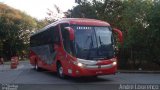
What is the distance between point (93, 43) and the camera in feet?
65.7

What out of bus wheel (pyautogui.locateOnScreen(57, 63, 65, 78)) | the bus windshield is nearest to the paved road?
bus wheel (pyautogui.locateOnScreen(57, 63, 65, 78))

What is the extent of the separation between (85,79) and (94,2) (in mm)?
19703

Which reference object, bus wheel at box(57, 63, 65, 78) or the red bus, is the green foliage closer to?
bus wheel at box(57, 63, 65, 78)

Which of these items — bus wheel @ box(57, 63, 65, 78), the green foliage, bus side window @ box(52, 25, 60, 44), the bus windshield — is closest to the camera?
the bus windshield

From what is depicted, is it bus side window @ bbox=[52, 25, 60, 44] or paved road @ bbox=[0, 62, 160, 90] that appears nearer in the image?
paved road @ bbox=[0, 62, 160, 90]

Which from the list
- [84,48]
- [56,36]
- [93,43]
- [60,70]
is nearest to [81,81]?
[60,70]

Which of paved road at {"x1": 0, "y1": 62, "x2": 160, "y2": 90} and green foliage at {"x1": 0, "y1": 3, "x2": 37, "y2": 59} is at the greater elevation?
green foliage at {"x1": 0, "y1": 3, "x2": 37, "y2": 59}

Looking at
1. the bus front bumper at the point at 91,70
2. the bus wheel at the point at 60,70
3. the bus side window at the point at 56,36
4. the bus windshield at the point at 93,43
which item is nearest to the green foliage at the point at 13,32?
the bus side window at the point at 56,36

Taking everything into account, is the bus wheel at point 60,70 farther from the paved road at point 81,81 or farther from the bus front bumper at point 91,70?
the bus front bumper at point 91,70

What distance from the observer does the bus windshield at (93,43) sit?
19.7 metres

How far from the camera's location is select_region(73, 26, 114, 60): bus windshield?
19.7 m

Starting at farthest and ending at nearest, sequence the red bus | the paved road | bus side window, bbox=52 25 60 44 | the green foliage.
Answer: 1. the green foliage
2. bus side window, bbox=52 25 60 44
3. the red bus
4. the paved road

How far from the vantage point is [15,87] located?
16.1 meters

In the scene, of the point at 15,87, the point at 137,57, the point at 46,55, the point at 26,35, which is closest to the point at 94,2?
the point at 137,57
